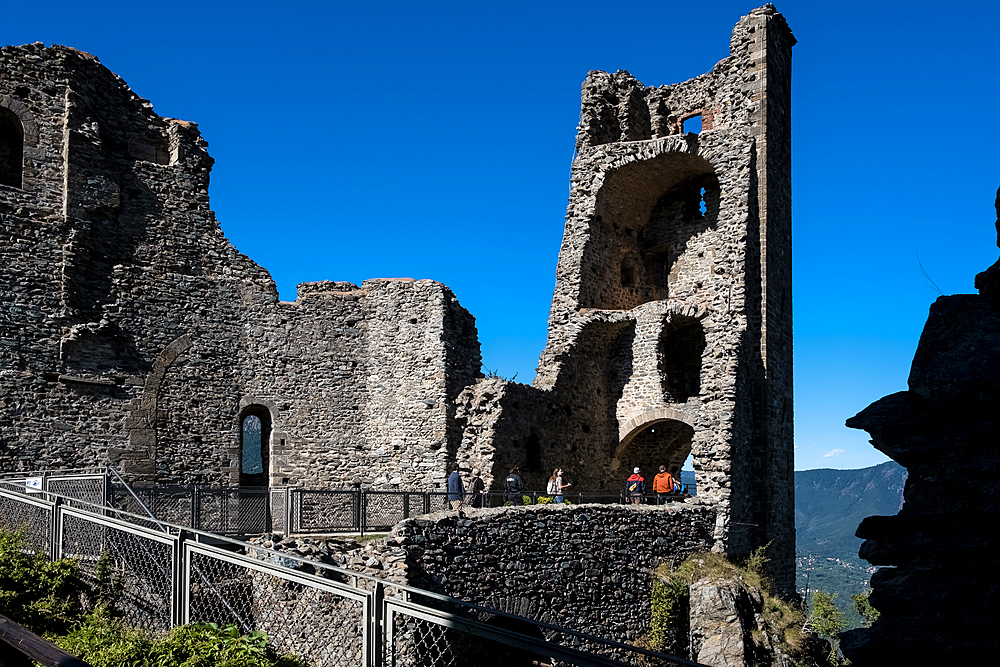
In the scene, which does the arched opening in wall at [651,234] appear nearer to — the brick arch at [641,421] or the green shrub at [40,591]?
the brick arch at [641,421]

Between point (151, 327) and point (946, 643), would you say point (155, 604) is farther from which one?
point (151, 327)

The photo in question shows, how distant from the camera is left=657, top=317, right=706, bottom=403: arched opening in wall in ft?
84.5

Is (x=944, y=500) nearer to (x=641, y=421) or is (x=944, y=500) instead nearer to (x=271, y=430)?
(x=271, y=430)

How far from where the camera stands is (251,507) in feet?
57.8

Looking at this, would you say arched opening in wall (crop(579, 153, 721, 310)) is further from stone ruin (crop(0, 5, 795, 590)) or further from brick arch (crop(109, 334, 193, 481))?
brick arch (crop(109, 334, 193, 481))

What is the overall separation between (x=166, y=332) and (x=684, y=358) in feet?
46.7

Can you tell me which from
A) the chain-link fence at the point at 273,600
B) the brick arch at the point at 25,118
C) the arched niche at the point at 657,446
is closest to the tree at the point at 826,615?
the arched niche at the point at 657,446

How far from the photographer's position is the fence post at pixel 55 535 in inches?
365

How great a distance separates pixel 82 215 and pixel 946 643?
19.9m

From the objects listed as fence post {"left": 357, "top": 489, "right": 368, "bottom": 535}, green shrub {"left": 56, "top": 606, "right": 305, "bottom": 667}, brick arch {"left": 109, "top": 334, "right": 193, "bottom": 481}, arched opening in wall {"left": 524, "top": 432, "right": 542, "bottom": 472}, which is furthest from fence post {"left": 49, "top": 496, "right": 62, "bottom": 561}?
arched opening in wall {"left": 524, "top": 432, "right": 542, "bottom": 472}

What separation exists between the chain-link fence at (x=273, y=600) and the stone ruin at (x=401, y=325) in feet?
20.5

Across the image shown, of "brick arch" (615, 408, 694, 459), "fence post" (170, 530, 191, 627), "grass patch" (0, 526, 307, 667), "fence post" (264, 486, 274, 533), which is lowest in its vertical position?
"fence post" (264, 486, 274, 533)

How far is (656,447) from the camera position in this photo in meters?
25.9

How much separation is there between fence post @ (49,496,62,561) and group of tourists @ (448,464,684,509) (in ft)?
24.7
